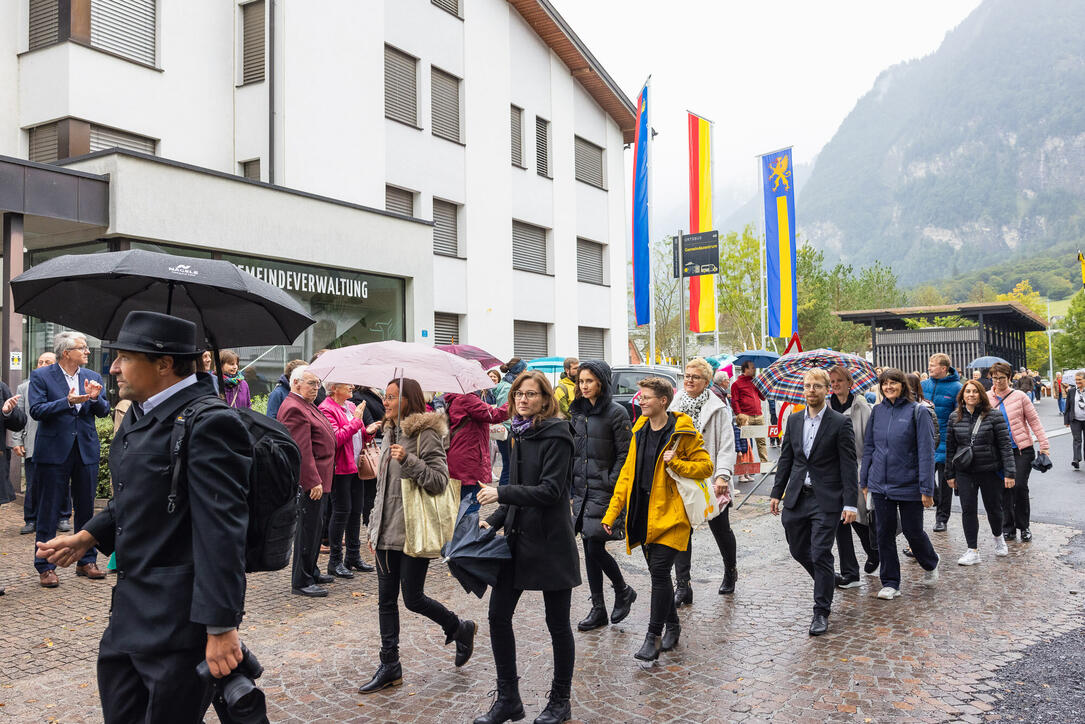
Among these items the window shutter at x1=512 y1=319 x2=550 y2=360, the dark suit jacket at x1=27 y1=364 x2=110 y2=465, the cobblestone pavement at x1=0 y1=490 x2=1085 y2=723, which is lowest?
the cobblestone pavement at x1=0 y1=490 x2=1085 y2=723

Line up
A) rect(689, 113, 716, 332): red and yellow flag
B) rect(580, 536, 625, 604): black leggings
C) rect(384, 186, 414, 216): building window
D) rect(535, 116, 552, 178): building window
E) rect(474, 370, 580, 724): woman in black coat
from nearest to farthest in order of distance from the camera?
1. rect(474, 370, 580, 724): woman in black coat
2. rect(580, 536, 625, 604): black leggings
3. rect(384, 186, 414, 216): building window
4. rect(689, 113, 716, 332): red and yellow flag
5. rect(535, 116, 552, 178): building window

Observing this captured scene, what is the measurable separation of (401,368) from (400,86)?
17035 mm

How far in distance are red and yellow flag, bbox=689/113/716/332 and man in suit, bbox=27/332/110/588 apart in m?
16.8

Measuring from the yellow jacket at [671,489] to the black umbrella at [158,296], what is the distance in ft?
7.99

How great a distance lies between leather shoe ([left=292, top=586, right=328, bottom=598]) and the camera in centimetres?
717

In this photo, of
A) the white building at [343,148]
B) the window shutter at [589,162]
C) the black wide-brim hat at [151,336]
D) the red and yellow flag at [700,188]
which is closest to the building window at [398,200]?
the white building at [343,148]

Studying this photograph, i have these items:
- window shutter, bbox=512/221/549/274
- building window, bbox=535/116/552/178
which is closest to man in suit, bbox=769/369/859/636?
window shutter, bbox=512/221/549/274

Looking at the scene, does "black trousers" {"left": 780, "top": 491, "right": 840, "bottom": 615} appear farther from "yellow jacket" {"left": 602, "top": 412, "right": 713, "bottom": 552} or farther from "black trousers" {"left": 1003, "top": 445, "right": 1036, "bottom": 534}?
"black trousers" {"left": 1003, "top": 445, "right": 1036, "bottom": 534}

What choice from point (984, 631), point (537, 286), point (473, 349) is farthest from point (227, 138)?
point (984, 631)

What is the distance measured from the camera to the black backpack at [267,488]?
288 cm

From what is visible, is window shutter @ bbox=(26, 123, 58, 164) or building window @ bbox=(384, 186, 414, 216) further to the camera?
building window @ bbox=(384, 186, 414, 216)

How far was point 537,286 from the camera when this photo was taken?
83.3 ft

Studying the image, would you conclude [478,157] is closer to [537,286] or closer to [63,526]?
[537,286]

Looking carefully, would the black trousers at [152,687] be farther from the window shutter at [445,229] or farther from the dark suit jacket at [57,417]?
the window shutter at [445,229]
